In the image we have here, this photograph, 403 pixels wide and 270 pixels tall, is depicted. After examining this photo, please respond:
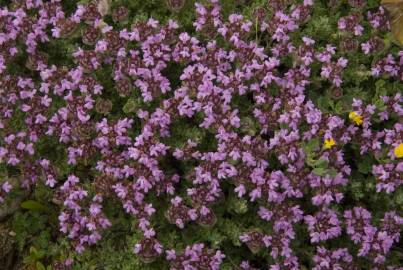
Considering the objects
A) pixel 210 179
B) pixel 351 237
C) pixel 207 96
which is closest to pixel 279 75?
pixel 207 96

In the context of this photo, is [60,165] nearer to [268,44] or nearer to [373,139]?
[268,44]

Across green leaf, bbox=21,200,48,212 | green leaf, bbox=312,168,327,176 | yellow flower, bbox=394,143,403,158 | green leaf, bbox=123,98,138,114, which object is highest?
yellow flower, bbox=394,143,403,158

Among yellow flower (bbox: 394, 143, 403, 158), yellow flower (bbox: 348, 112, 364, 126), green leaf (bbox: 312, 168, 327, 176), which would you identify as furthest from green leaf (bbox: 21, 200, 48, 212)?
yellow flower (bbox: 394, 143, 403, 158)

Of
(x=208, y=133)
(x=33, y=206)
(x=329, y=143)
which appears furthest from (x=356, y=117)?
(x=33, y=206)

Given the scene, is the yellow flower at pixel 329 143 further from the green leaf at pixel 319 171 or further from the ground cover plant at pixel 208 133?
the green leaf at pixel 319 171

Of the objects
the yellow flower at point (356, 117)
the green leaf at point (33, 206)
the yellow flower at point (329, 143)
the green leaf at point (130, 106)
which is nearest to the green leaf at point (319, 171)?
the yellow flower at point (329, 143)

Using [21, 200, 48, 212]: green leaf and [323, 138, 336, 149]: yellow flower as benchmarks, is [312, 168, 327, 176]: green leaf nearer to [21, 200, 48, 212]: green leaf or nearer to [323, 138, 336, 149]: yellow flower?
[323, 138, 336, 149]: yellow flower

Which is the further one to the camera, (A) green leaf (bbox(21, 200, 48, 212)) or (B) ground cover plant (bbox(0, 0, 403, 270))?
(A) green leaf (bbox(21, 200, 48, 212))
